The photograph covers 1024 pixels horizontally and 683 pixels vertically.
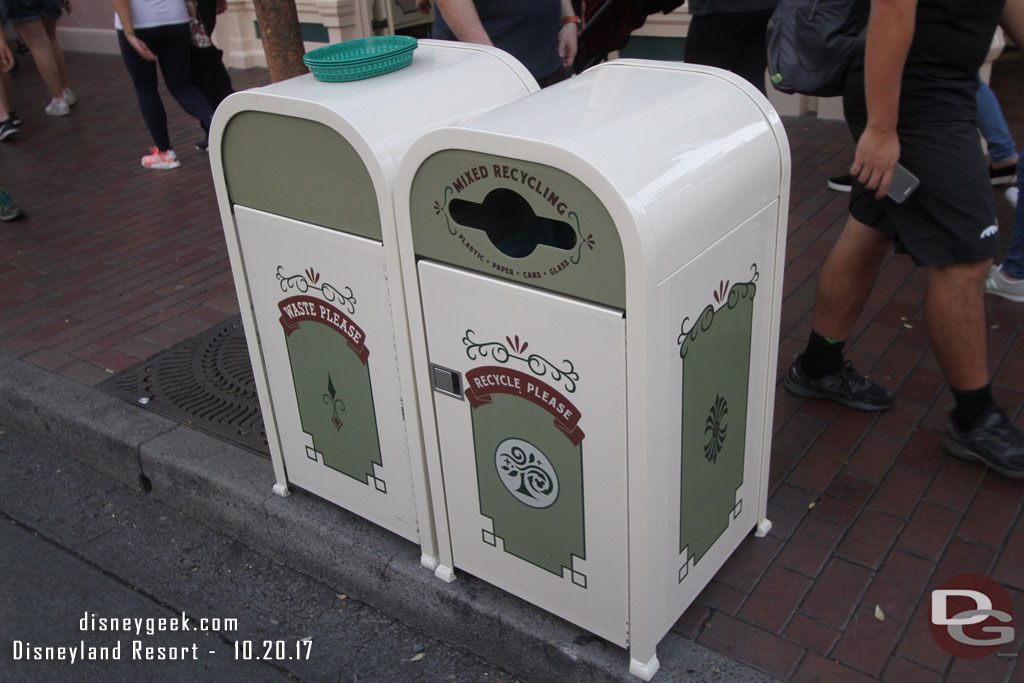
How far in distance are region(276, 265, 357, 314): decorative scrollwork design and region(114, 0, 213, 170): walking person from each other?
14.1ft

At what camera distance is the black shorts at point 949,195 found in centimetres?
281

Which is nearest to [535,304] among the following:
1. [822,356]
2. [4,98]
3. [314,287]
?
[314,287]

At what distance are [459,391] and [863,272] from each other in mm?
1591

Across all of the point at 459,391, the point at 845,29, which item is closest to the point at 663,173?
the point at 459,391

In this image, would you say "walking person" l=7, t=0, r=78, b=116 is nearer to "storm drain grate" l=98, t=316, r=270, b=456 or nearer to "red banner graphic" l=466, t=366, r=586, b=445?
"storm drain grate" l=98, t=316, r=270, b=456

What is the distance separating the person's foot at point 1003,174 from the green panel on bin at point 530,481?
3.79 m

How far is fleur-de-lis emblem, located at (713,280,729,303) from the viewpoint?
2242 mm

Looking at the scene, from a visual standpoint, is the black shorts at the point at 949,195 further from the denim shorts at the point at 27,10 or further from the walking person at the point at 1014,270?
the denim shorts at the point at 27,10

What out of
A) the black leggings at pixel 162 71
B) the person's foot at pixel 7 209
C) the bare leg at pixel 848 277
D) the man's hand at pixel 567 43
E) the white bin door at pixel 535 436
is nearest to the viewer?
the white bin door at pixel 535 436

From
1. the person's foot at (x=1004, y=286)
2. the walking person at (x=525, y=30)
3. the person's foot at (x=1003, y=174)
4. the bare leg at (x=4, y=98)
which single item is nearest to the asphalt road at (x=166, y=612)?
the walking person at (x=525, y=30)

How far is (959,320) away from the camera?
9.58 ft

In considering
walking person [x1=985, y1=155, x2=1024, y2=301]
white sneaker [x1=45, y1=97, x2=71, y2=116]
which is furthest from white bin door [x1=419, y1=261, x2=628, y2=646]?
white sneaker [x1=45, y1=97, x2=71, y2=116]

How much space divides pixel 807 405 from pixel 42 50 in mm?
7513

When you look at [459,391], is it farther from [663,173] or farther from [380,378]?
[663,173]
